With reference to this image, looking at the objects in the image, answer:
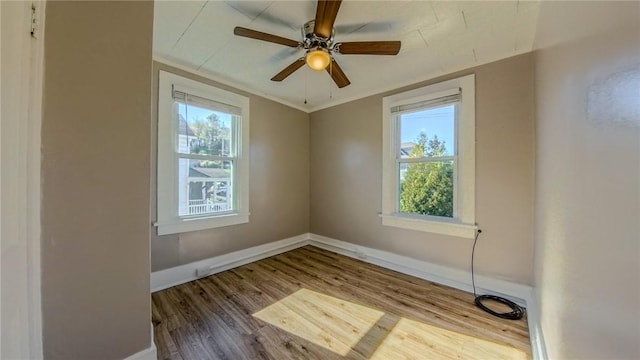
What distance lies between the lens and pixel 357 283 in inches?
99.3

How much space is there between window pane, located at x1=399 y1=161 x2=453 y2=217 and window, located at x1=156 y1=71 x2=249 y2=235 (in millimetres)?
2057

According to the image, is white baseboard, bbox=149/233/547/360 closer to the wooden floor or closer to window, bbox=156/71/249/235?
the wooden floor

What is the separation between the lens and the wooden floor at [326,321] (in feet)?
5.10

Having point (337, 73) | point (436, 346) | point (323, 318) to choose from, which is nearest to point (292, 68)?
point (337, 73)

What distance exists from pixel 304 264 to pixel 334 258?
464 millimetres

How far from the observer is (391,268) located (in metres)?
2.91

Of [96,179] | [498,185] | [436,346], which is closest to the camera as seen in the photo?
[96,179]

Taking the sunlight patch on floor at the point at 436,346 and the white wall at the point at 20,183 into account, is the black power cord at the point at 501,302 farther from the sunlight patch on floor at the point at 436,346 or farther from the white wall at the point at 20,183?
the white wall at the point at 20,183

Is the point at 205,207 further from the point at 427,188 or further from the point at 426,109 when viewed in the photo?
the point at 426,109

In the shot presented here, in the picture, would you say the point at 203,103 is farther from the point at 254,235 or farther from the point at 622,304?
the point at 622,304

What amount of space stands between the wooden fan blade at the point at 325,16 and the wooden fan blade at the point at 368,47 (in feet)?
0.62

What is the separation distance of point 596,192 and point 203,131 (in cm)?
306

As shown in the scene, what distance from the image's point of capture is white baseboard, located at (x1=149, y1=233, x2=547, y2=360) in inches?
76.0

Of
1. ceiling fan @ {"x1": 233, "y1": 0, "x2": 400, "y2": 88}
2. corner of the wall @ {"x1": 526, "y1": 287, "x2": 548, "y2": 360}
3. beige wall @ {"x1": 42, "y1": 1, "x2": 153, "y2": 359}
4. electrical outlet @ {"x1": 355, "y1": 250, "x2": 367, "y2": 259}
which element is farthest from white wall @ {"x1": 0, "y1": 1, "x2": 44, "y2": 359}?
electrical outlet @ {"x1": 355, "y1": 250, "x2": 367, "y2": 259}
